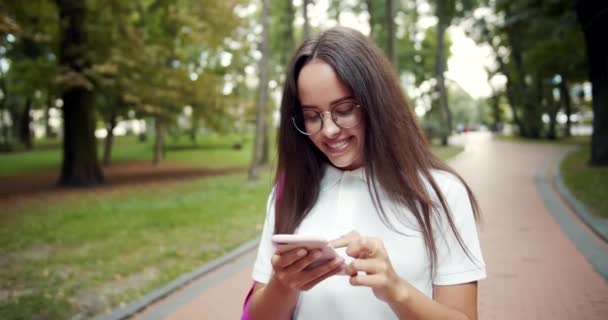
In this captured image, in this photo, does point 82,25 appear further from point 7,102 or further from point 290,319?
point 7,102

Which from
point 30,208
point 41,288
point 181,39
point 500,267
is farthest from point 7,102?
A: point 500,267

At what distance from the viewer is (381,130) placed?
1732mm

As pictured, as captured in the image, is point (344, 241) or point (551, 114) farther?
point (551, 114)

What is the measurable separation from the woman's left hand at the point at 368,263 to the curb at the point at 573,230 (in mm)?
4715

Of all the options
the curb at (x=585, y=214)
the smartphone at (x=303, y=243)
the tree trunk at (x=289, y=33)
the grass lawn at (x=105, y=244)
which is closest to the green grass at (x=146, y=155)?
the tree trunk at (x=289, y=33)

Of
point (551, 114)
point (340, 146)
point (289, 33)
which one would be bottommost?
point (340, 146)

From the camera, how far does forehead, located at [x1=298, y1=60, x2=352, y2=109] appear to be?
66.7 inches

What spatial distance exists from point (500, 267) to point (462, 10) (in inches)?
965

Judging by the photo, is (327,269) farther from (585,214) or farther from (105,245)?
(585,214)

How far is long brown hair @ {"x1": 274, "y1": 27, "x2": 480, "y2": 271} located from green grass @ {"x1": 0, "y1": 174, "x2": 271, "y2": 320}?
3991 millimetres

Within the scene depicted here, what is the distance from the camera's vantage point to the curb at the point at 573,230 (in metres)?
5.76

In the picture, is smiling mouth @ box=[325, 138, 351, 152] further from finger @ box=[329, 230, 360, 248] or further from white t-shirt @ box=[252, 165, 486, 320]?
finger @ box=[329, 230, 360, 248]

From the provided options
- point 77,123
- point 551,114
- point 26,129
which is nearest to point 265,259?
point 77,123

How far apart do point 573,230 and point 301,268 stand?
7412mm
